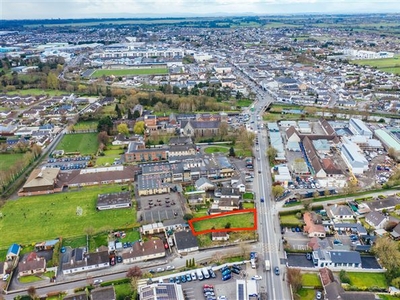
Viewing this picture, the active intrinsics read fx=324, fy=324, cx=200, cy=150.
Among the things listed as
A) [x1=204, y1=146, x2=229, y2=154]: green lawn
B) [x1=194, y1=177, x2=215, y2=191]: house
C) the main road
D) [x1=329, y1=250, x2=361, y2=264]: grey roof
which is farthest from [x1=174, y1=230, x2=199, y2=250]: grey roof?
[x1=204, y1=146, x2=229, y2=154]: green lawn

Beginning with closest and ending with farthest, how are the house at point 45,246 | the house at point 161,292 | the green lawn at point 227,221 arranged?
the house at point 161,292, the house at point 45,246, the green lawn at point 227,221

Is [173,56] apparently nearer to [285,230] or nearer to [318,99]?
[318,99]

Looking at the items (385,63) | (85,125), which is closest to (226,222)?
(85,125)

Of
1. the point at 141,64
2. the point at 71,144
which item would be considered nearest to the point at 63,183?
the point at 71,144

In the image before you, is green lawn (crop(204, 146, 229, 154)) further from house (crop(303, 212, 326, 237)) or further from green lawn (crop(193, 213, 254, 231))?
house (crop(303, 212, 326, 237))

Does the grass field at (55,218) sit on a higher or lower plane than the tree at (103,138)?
lower

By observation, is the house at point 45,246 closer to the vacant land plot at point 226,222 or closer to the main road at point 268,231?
the vacant land plot at point 226,222

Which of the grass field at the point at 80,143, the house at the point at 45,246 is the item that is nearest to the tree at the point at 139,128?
the grass field at the point at 80,143
